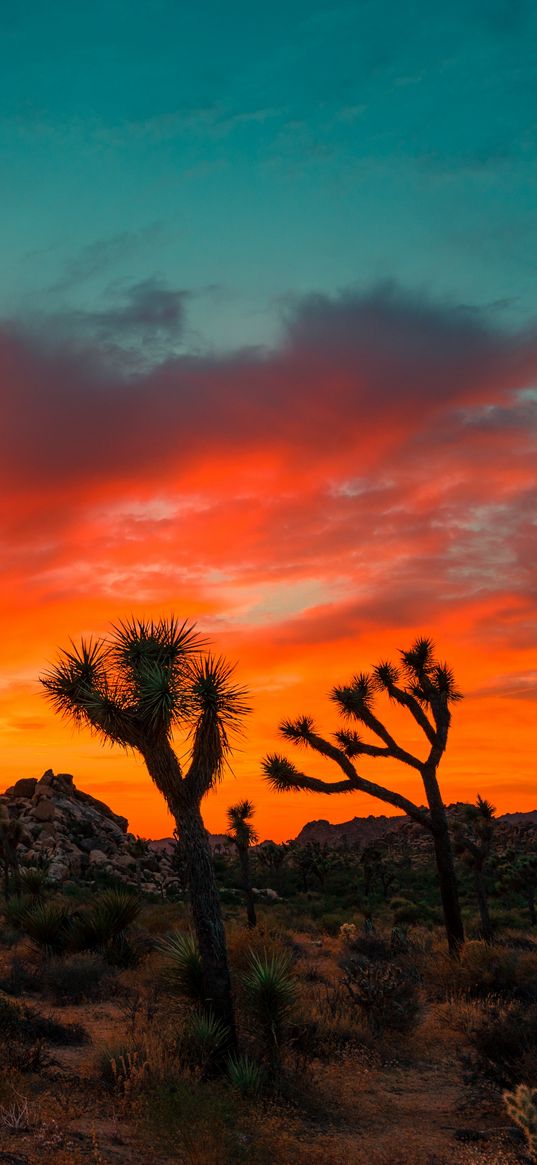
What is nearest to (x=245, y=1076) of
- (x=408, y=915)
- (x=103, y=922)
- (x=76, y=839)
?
(x=103, y=922)

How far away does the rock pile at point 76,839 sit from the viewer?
48.4m

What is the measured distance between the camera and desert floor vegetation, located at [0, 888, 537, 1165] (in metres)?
8.81

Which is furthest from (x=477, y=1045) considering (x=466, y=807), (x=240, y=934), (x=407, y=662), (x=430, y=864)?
(x=430, y=864)

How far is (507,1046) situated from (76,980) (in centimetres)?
916

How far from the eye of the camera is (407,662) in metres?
23.2

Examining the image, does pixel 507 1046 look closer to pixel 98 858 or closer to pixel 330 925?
pixel 330 925

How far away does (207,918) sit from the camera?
38.5ft

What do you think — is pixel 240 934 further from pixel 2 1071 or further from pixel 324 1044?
pixel 2 1071

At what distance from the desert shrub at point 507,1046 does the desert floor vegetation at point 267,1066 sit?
0.08 feet

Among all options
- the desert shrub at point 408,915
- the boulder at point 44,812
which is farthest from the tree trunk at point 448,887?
the boulder at point 44,812

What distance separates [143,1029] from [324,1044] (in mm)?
2910

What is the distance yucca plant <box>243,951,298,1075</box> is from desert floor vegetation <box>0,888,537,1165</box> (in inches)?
0.9

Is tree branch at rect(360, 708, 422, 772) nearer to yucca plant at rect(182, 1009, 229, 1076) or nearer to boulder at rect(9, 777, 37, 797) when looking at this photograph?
yucca plant at rect(182, 1009, 229, 1076)

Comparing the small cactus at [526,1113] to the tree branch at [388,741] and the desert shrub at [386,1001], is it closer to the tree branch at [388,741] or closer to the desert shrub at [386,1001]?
the desert shrub at [386,1001]
